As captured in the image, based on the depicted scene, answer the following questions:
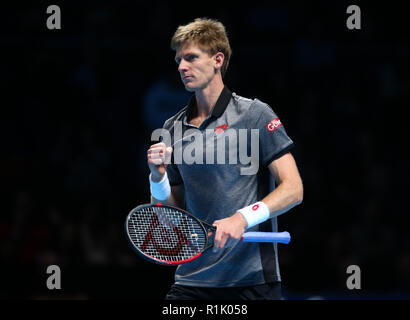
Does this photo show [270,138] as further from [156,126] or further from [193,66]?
[156,126]

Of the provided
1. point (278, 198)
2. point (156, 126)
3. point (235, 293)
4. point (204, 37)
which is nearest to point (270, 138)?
point (278, 198)

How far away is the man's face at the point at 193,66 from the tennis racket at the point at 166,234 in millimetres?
682

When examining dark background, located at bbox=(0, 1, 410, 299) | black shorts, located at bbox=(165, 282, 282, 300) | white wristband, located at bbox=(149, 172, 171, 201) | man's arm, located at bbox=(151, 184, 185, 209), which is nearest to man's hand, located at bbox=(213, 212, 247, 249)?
black shorts, located at bbox=(165, 282, 282, 300)

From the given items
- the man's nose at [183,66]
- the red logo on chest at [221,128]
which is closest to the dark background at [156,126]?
the red logo on chest at [221,128]

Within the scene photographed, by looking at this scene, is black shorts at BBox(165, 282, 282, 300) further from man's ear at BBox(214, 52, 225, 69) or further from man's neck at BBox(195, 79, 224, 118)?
man's ear at BBox(214, 52, 225, 69)

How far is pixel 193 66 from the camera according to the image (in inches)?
138

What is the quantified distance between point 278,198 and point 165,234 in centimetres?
60

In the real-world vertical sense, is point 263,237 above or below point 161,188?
below

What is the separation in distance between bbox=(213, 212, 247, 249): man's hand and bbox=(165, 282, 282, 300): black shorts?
1.23 ft

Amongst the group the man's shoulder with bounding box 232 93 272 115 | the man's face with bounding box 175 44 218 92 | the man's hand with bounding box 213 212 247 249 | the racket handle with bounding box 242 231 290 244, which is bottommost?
the racket handle with bounding box 242 231 290 244

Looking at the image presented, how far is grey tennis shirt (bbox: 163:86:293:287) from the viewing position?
3.28 meters

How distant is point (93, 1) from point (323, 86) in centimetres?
286

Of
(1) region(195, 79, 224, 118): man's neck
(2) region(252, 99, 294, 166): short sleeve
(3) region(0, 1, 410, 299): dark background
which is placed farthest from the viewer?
(3) region(0, 1, 410, 299): dark background

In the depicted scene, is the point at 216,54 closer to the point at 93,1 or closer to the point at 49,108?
the point at 49,108
